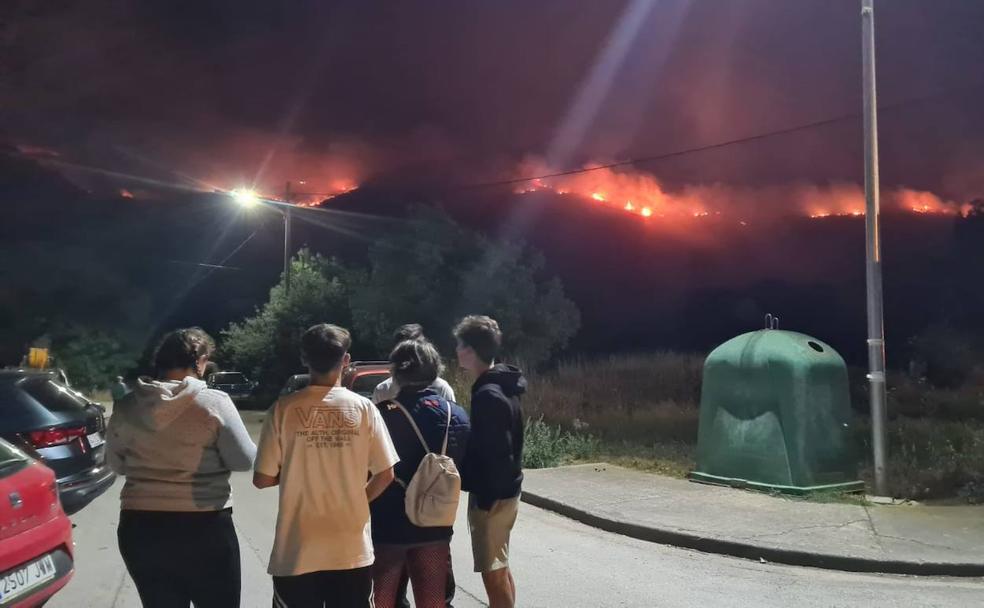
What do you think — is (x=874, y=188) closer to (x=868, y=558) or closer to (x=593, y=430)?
(x=868, y=558)

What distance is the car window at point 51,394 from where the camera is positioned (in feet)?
25.7

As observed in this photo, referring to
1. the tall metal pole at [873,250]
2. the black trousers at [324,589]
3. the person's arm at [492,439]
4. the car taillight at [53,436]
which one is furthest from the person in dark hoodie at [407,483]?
the tall metal pole at [873,250]

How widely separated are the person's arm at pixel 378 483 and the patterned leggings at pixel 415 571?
0.41 metres

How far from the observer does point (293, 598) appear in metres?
3.04

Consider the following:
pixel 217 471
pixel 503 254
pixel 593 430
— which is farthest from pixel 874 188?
pixel 503 254

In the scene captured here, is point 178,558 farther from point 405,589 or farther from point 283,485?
point 405,589

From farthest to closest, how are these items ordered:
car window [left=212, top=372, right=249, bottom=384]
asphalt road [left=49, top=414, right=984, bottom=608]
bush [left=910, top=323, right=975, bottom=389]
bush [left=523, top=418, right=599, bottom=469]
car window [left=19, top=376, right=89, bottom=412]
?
car window [left=212, top=372, right=249, bottom=384] < bush [left=910, top=323, right=975, bottom=389] < bush [left=523, top=418, right=599, bottom=469] < car window [left=19, top=376, right=89, bottom=412] < asphalt road [left=49, top=414, right=984, bottom=608]

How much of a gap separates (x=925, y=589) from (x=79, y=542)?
7.37 metres

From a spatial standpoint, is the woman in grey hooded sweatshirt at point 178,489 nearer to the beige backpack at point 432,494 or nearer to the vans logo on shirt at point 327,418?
the vans logo on shirt at point 327,418

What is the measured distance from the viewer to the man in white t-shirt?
10.00 feet

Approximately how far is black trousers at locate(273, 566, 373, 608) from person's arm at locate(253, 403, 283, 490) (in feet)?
1.29

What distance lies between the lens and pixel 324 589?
3.08m

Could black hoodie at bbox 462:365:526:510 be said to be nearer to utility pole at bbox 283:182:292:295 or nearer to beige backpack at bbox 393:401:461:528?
beige backpack at bbox 393:401:461:528

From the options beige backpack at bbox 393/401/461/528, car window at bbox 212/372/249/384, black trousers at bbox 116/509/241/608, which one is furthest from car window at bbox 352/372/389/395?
car window at bbox 212/372/249/384
